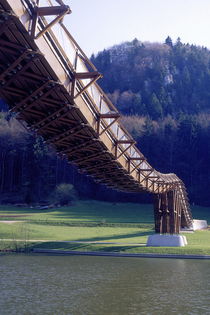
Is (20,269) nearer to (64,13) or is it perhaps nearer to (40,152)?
(64,13)

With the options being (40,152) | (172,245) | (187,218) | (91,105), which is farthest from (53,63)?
(40,152)

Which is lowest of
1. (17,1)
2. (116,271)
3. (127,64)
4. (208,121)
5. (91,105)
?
(116,271)

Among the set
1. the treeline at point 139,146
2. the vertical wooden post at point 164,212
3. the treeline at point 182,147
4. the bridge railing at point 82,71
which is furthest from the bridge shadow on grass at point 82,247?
the treeline at point 182,147

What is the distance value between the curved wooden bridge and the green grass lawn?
15744mm

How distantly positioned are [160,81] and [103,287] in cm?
15513

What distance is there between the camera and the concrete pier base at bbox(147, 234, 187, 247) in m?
42.9

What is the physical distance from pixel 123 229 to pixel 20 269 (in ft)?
107

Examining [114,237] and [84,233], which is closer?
[114,237]

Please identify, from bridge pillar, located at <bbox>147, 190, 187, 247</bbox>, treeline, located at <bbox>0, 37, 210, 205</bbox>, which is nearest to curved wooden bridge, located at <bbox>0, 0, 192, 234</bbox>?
bridge pillar, located at <bbox>147, 190, 187, 247</bbox>

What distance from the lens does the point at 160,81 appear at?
173000 millimetres

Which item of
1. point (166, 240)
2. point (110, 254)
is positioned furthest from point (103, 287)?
point (166, 240)

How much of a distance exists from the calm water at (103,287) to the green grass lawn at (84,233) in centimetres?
663

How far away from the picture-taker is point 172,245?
42.9m

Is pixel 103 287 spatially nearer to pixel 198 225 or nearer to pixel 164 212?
pixel 164 212
